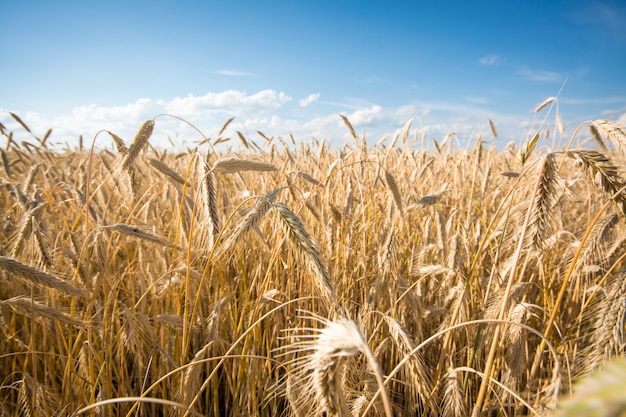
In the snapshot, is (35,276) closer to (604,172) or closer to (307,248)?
(307,248)

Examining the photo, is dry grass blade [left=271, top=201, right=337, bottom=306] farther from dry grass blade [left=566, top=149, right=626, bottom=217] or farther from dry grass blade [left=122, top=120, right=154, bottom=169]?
dry grass blade [left=566, top=149, right=626, bottom=217]

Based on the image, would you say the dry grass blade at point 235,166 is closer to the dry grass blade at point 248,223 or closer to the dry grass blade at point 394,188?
the dry grass blade at point 248,223

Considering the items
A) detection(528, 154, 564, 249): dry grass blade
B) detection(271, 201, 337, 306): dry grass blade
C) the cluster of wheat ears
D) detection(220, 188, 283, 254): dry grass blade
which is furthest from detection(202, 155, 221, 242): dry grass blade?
detection(528, 154, 564, 249): dry grass blade

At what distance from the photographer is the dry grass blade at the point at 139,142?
1455mm

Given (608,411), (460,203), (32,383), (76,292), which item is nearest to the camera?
(608,411)

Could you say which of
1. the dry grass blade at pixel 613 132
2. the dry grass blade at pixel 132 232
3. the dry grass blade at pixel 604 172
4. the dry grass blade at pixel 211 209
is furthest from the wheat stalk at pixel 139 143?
the dry grass blade at pixel 613 132

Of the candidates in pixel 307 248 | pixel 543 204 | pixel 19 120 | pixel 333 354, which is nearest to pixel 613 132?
pixel 543 204

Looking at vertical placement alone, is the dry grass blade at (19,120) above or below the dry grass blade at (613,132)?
above

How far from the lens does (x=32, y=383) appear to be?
1289 millimetres

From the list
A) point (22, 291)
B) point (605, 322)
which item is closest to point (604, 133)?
point (605, 322)

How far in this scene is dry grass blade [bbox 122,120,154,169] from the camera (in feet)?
4.77

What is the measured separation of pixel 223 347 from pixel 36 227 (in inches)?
43.1

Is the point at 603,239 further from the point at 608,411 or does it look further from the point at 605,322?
the point at 608,411

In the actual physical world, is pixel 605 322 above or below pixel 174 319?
above
